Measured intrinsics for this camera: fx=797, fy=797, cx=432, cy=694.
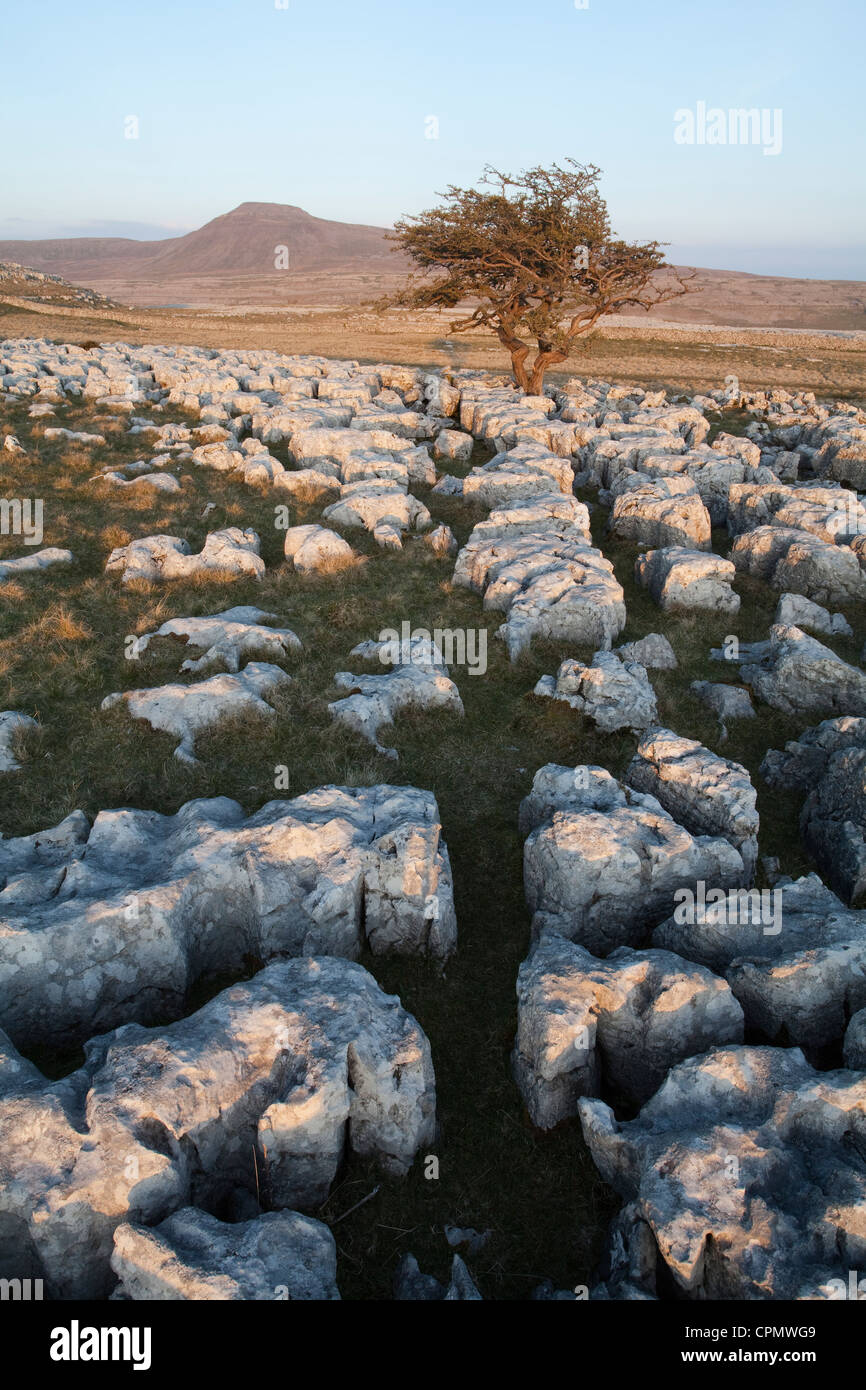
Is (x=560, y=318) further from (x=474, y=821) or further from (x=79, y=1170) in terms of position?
(x=79, y=1170)

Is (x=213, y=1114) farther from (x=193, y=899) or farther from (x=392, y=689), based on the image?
(x=392, y=689)

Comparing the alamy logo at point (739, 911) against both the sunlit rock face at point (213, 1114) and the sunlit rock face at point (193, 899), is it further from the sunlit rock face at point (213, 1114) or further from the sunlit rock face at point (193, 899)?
the sunlit rock face at point (213, 1114)

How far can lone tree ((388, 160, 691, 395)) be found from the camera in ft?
108

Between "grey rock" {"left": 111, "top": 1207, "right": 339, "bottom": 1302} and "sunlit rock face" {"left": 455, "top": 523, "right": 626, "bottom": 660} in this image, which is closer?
"grey rock" {"left": 111, "top": 1207, "right": 339, "bottom": 1302}

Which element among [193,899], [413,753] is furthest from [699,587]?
[193,899]

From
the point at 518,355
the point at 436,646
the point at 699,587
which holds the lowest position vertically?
the point at 436,646

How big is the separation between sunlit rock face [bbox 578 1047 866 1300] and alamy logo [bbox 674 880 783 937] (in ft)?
5.32

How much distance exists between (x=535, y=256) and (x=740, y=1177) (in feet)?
118

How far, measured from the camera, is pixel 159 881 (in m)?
7.93

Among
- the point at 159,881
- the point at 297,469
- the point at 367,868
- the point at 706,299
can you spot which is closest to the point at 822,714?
the point at 367,868

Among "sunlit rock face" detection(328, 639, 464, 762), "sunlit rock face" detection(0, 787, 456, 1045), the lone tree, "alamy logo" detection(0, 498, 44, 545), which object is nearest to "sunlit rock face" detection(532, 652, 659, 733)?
"sunlit rock face" detection(328, 639, 464, 762)
